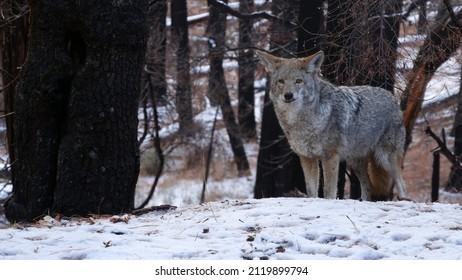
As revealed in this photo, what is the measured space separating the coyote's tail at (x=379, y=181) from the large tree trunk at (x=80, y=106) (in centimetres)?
378

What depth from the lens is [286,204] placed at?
781 centimetres

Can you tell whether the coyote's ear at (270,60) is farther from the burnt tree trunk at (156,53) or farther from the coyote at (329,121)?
the burnt tree trunk at (156,53)

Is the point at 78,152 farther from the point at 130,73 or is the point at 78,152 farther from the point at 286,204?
the point at 286,204

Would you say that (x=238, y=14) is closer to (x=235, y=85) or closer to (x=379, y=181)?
(x=379, y=181)

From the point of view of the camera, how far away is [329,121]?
9.52 m

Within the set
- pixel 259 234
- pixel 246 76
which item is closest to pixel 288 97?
pixel 259 234

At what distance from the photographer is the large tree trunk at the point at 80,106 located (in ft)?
27.3

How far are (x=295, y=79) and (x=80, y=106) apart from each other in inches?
109

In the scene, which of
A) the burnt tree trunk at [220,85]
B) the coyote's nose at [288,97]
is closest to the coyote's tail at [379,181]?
the coyote's nose at [288,97]

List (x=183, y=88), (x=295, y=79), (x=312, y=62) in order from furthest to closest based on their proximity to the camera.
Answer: (x=183, y=88), (x=312, y=62), (x=295, y=79)

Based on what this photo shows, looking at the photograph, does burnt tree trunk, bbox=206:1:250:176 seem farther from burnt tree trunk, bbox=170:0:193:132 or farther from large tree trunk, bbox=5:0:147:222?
large tree trunk, bbox=5:0:147:222

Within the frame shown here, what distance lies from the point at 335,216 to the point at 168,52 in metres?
14.5

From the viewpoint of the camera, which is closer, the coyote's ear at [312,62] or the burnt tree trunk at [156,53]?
the coyote's ear at [312,62]

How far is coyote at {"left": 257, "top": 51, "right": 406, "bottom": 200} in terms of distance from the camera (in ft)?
30.6
